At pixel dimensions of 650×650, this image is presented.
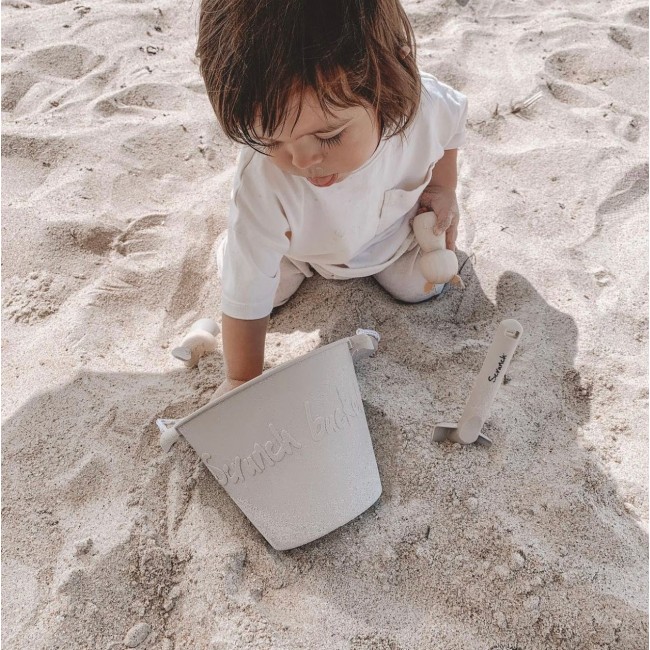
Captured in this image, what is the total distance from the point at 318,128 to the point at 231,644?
81 cm

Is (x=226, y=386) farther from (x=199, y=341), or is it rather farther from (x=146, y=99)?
(x=146, y=99)

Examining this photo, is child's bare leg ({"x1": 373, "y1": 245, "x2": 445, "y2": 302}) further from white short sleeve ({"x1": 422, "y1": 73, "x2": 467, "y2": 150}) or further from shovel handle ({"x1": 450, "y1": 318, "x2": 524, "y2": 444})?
shovel handle ({"x1": 450, "y1": 318, "x2": 524, "y2": 444})

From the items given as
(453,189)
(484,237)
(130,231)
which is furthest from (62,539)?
(484,237)

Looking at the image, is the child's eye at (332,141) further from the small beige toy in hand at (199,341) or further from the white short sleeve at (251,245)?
the small beige toy in hand at (199,341)

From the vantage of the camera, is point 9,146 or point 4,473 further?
point 9,146

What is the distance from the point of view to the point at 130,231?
1729mm

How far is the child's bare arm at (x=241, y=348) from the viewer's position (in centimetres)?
125

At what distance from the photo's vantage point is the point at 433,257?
1338 millimetres

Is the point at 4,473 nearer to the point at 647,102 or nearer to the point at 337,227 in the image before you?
the point at 337,227

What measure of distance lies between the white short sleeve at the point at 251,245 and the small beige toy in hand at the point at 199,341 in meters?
0.18

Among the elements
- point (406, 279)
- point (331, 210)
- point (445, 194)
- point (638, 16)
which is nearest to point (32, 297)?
point (331, 210)

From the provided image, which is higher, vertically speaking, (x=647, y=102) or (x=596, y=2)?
(x=596, y=2)

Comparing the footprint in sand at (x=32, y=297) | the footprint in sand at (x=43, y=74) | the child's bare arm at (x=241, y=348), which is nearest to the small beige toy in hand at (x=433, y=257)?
A: the child's bare arm at (x=241, y=348)

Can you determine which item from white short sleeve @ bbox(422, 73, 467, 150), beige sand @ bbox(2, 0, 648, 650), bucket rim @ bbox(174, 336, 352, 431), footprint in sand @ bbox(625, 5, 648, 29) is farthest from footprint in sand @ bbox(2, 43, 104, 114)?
footprint in sand @ bbox(625, 5, 648, 29)
